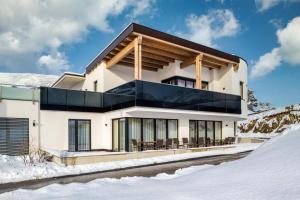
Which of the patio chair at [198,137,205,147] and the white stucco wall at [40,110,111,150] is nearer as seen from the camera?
the white stucco wall at [40,110,111,150]

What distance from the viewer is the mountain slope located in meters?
34.3

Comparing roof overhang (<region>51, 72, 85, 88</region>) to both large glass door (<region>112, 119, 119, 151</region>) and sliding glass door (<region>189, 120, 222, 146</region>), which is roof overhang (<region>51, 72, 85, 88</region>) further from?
sliding glass door (<region>189, 120, 222, 146</region>)

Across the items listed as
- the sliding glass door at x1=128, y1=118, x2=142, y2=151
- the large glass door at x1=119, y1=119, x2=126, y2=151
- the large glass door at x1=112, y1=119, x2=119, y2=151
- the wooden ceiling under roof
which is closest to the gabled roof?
the wooden ceiling under roof

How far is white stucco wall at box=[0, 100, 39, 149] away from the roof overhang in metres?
9.68

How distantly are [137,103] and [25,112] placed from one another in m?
7.13

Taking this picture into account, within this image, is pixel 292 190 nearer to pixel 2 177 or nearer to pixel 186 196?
pixel 186 196

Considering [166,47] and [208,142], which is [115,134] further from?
[208,142]

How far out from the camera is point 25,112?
1756cm

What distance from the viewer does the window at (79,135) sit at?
19.6m

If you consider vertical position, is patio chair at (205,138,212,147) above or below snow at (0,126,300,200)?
below

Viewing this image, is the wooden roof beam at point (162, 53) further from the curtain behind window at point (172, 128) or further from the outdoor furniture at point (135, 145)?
the outdoor furniture at point (135, 145)

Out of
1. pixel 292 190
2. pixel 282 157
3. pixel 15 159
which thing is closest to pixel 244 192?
pixel 292 190

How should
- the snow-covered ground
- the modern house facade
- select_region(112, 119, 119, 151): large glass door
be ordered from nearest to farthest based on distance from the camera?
the snow-covered ground
the modern house facade
select_region(112, 119, 119, 151): large glass door

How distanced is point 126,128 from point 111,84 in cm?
585
